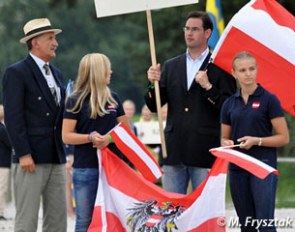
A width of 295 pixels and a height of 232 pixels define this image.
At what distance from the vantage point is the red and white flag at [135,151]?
9.52 metres

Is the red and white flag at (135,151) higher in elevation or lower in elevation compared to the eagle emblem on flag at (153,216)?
higher

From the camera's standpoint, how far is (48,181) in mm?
9578

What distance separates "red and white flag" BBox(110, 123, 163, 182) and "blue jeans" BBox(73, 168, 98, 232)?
364 mm

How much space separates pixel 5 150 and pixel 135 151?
5.44 m

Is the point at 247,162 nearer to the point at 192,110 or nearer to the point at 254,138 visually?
the point at 254,138

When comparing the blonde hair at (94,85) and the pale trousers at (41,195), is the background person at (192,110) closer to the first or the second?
the blonde hair at (94,85)

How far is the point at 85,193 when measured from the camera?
31.1ft

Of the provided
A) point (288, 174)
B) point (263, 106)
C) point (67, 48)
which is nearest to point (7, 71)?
point (263, 106)

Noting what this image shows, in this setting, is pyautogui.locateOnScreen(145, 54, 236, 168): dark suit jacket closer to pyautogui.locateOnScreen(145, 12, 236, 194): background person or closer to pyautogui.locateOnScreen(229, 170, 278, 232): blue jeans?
pyautogui.locateOnScreen(145, 12, 236, 194): background person

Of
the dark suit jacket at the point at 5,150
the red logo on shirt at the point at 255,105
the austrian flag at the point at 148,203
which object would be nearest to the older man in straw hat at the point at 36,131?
the austrian flag at the point at 148,203

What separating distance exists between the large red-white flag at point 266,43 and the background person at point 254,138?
95 centimetres

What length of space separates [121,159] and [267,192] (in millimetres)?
1738

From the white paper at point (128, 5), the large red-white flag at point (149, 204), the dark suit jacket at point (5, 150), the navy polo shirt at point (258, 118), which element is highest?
Result: the white paper at point (128, 5)

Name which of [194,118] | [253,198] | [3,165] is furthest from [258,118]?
[3,165]
